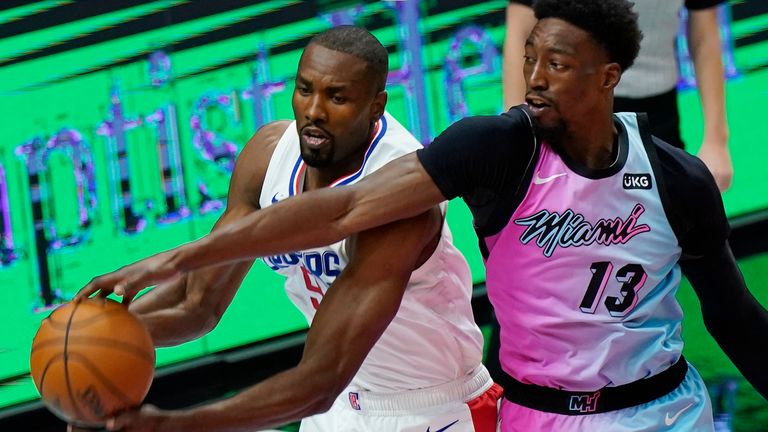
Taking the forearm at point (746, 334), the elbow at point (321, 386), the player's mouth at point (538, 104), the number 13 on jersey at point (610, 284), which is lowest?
the forearm at point (746, 334)

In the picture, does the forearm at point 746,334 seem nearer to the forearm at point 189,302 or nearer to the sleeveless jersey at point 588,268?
the sleeveless jersey at point 588,268

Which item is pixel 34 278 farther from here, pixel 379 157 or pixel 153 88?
pixel 379 157

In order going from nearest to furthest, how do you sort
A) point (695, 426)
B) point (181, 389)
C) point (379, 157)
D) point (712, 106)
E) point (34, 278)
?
1. point (695, 426)
2. point (379, 157)
3. point (712, 106)
4. point (34, 278)
5. point (181, 389)

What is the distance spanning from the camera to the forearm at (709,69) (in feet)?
13.8

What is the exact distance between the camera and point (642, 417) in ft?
9.71

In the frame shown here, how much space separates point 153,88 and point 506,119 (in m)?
2.65

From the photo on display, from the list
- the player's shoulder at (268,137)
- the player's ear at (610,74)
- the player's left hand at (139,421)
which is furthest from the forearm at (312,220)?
the player's shoulder at (268,137)

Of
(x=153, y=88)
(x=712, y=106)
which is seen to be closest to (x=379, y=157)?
(x=712, y=106)

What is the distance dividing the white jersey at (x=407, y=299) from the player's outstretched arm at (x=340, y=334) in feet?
0.98

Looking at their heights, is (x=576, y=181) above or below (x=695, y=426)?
above

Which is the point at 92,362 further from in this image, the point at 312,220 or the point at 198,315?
the point at 198,315

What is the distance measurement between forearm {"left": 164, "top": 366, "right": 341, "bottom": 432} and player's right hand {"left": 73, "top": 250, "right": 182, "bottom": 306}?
0.95ft

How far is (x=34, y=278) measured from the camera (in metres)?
5.05

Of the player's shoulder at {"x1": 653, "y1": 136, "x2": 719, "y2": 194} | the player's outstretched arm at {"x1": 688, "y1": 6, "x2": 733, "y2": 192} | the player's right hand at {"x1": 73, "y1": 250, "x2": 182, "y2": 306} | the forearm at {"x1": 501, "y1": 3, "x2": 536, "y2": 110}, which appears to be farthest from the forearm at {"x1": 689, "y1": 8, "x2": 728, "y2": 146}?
the player's right hand at {"x1": 73, "y1": 250, "x2": 182, "y2": 306}
